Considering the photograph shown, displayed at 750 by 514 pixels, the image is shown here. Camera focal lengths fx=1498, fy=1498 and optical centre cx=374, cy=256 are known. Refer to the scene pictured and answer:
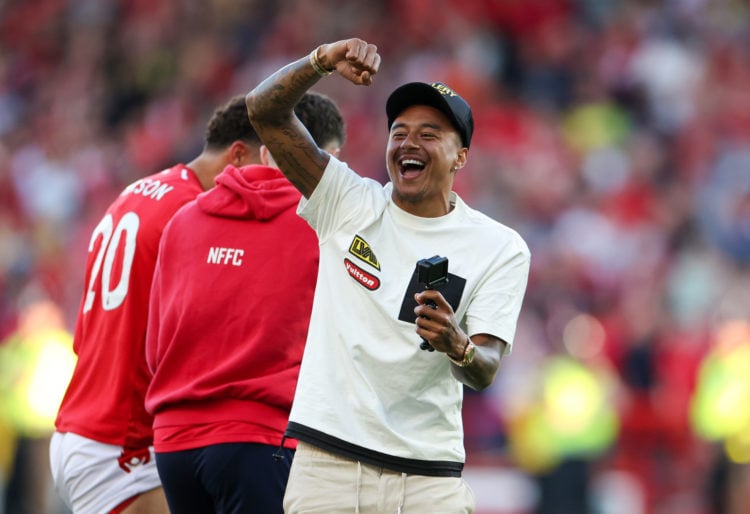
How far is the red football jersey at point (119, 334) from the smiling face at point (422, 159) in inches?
54.4

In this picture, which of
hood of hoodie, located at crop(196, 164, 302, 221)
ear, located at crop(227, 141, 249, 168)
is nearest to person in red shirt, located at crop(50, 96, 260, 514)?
ear, located at crop(227, 141, 249, 168)

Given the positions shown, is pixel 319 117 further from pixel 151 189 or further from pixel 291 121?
pixel 291 121

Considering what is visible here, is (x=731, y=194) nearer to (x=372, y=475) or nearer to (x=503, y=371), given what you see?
(x=503, y=371)

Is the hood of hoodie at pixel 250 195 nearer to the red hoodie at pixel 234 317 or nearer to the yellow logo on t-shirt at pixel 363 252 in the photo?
the red hoodie at pixel 234 317

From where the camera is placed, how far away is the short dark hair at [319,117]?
625 cm

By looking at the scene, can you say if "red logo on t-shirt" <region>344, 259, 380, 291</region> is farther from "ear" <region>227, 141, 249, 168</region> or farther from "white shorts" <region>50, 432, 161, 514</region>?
"white shorts" <region>50, 432, 161, 514</region>

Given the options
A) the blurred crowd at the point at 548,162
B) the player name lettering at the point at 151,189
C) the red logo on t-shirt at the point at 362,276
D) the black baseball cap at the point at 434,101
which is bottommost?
the red logo on t-shirt at the point at 362,276

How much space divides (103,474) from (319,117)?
175 centimetres

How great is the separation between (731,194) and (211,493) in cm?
991

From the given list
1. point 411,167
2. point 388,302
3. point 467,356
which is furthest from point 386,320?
point 411,167

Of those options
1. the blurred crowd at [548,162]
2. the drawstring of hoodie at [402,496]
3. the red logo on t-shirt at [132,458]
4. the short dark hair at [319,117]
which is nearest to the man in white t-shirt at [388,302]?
the drawstring of hoodie at [402,496]

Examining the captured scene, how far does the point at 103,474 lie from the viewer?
6.29 m

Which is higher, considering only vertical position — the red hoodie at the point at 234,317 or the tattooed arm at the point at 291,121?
the tattooed arm at the point at 291,121

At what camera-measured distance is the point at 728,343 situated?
1213 centimetres
